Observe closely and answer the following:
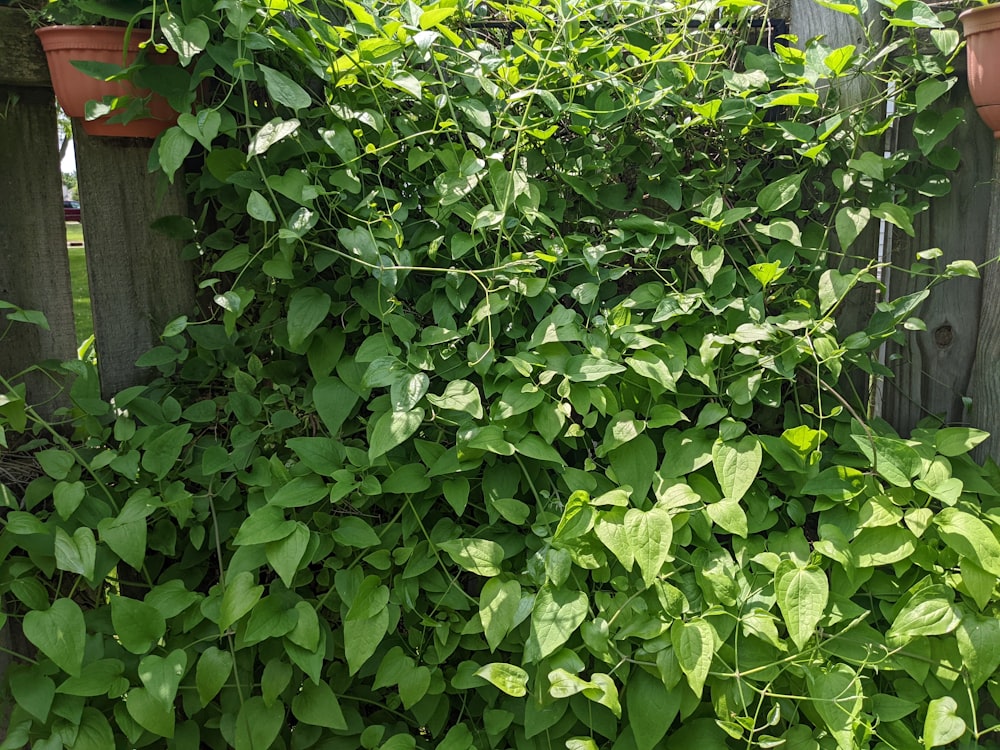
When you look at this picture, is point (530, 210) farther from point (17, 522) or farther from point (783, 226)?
point (17, 522)

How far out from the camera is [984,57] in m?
1.60

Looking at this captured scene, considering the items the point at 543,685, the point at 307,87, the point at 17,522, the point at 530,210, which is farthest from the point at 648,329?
the point at 17,522

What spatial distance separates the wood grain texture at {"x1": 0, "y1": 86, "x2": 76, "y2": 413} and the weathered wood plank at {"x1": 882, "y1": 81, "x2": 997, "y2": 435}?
72.8 inches

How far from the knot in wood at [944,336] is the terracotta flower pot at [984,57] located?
0.45 meters

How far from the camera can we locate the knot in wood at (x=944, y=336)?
73.5 inches

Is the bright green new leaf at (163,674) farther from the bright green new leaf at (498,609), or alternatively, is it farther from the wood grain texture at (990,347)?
the wood grain texture at (990,347)

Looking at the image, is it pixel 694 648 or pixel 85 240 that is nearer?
pixel 694 648

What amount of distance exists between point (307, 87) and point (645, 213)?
0.80 meters

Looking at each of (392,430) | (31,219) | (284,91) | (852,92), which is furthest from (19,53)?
(852,92)

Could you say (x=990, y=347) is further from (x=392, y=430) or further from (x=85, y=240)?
(x=85, y=240)

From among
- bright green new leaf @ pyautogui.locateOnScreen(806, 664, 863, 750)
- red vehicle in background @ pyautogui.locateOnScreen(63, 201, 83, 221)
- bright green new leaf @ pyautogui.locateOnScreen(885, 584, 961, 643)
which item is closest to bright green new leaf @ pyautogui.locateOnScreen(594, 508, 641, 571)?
bright green new leaf @ pyautogui.locateOnScreen(806, 664, 863, 750)

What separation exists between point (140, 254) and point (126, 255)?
3 centimetres

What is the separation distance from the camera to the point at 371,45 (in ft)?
4.99

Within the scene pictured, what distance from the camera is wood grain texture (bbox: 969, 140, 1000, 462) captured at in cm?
Result: 178
